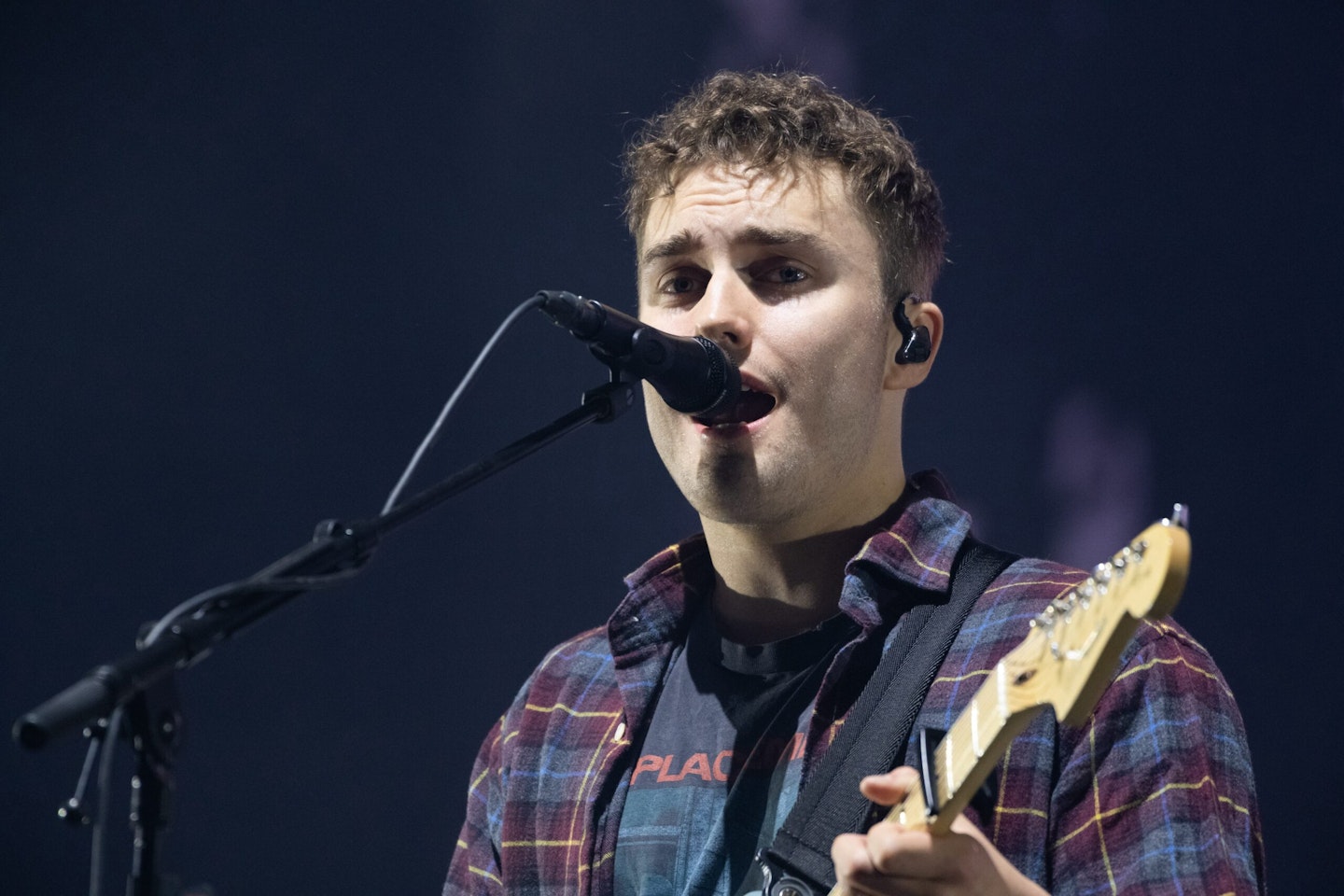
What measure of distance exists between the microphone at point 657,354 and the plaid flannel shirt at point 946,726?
37 cm

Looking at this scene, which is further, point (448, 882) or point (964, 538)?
point (448, 882)

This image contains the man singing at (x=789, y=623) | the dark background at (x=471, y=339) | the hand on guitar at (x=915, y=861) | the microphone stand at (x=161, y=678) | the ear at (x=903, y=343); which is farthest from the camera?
the dark background at (x=471, y=339)

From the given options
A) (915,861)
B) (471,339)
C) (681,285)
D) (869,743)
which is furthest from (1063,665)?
(471,339)

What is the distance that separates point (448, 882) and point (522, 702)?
1.02ft

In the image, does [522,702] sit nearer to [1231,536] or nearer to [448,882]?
[448,882]

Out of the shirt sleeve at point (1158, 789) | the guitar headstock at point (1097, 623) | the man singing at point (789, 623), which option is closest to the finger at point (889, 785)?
the guitar headstock at point (1097, 623)

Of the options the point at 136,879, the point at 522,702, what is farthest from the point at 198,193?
the point at 136,879

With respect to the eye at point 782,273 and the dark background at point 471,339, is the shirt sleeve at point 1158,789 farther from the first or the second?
the dark background at point 471,339

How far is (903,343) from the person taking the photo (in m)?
2.05

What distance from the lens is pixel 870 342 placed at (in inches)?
77.9

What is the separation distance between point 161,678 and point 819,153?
52.1 inches

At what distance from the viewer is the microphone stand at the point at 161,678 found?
1.06m

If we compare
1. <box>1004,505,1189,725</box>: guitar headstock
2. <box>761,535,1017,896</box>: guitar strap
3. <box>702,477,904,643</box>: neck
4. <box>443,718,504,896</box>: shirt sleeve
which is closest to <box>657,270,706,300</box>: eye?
<box>702,477,904,643</box>: neck

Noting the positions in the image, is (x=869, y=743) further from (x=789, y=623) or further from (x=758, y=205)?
(x=758, y=205)
